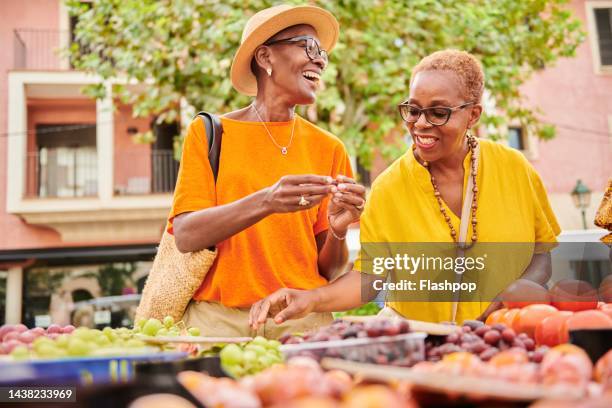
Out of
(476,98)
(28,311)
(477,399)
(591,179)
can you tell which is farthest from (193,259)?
(591,179)

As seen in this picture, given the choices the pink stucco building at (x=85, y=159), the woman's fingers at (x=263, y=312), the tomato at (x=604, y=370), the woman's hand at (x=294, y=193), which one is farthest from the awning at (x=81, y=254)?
the tomato at (x=604, y=370)

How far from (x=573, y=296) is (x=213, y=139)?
1.47 metres

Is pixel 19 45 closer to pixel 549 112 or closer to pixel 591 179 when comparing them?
pixel 549 112

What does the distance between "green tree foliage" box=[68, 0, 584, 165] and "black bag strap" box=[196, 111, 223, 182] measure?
17.2 feet

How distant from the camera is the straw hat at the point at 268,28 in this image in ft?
8.91

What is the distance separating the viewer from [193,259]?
251cm

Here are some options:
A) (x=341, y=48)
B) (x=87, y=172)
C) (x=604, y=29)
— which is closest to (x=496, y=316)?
(x=341, y=48)

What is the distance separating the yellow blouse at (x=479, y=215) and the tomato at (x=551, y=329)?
58 centimetres

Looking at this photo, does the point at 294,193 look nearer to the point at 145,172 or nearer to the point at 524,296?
the point at 524,296

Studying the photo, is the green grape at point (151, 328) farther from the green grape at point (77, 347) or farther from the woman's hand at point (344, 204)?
the woman's hand at point (344, 204)

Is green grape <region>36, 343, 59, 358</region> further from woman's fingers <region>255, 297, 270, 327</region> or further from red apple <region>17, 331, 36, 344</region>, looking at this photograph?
woman's fingers <region>255, 297, 270, 327</region>

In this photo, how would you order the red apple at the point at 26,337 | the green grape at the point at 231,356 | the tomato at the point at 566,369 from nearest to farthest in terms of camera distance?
1. the tomato at the point at 566,369
2. the green grape at the point at 231,356
3. the red apple at the point at 26,337

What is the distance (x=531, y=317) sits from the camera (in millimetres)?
1879

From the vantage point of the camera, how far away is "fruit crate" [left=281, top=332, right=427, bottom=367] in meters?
1.36
